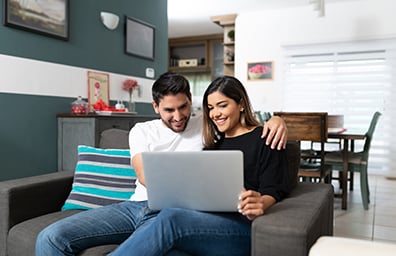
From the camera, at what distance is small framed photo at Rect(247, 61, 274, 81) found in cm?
598

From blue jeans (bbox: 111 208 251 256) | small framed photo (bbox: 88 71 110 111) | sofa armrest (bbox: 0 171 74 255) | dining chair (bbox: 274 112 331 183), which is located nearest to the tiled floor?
dining chair (bbox: 274 112 331 183)

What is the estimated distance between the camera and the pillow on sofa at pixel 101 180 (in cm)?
175

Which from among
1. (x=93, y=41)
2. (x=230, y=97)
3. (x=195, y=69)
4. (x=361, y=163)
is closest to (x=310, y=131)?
(x=361, y=163)

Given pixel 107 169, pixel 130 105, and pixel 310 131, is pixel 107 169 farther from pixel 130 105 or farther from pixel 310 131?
pixel 130 105

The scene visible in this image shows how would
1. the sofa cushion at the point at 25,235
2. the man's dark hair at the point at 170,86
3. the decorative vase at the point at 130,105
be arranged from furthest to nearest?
the decorative vase at the point at 130,105, the man's dark hair at the point at 170,86, the sofa cushion at the point at 25,235

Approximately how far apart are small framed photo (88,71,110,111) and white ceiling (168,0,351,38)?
215 centimetres

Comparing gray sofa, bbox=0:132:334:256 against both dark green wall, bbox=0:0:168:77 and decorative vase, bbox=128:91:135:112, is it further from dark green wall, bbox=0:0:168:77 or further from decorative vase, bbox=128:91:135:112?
decorative vase, bbox=128:91:135:112

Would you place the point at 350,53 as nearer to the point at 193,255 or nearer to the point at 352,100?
the point at 352,100

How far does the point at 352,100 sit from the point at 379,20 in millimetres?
1206

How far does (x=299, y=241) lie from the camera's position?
1.00 meters

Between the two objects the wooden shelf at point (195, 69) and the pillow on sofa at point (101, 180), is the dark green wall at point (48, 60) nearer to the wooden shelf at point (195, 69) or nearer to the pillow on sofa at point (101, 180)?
the pillow on sofa at point (101, 180)

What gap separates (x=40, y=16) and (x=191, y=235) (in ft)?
9.04

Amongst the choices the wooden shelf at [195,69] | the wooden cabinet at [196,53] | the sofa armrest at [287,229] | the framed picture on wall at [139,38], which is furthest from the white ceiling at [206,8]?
the sofa armrest at [287,229]

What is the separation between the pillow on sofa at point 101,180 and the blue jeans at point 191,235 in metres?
0.57
